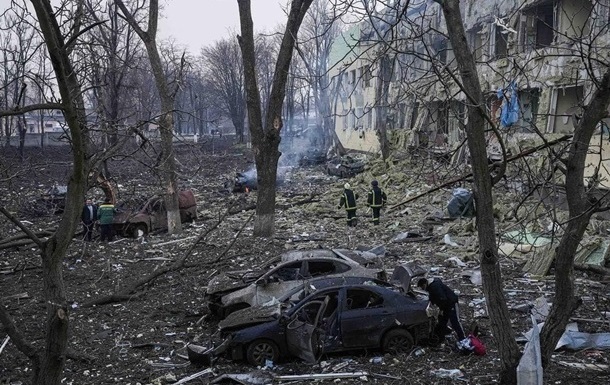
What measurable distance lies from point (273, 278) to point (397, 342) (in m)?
2.69

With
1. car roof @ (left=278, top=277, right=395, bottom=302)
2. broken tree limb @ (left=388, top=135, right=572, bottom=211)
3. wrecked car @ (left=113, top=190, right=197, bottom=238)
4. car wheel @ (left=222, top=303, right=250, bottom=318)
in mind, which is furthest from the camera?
wrecked car @ (left=113, top=190, right=197, bottom=238)

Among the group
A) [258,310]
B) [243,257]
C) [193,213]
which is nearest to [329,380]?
[258,310]

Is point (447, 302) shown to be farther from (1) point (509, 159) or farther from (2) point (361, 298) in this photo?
(1) point (509, 159)

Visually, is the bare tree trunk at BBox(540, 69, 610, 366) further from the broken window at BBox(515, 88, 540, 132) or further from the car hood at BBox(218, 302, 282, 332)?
the car hood at BBox(218, 302, 282, 332)

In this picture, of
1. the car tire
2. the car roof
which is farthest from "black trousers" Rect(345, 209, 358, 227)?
the car roof

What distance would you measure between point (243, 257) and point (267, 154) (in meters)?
3.05

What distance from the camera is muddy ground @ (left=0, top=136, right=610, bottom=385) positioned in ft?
25.0

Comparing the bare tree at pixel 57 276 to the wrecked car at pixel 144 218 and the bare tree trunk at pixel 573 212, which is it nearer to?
the bare tree trunk at pixel 573 212

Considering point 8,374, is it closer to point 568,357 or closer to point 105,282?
point 105,282

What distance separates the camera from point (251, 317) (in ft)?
27.6

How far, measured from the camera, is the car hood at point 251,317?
827cm

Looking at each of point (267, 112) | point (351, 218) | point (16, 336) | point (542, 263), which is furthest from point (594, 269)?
point (16, 336)

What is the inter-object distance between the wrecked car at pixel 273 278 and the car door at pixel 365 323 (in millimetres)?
1770

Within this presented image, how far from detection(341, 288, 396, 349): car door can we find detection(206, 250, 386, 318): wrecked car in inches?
69.7
